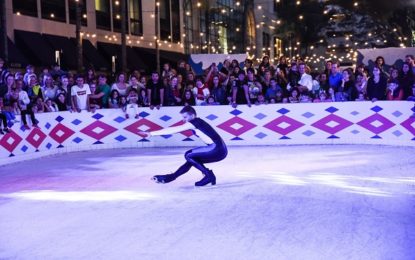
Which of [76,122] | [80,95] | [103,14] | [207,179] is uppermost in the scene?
[103,14]

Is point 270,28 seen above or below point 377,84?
above

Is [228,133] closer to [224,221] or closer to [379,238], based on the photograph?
[224,221]

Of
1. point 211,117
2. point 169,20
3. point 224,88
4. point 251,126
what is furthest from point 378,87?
point 169,20

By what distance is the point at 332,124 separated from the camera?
1437 cm

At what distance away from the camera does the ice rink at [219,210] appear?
579 centimetres

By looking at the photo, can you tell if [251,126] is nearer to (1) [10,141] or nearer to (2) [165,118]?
(2) [165,118]

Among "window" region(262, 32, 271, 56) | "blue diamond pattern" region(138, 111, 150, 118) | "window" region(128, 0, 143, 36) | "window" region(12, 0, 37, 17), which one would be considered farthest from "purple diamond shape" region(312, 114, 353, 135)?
"window" region(262, 32, 271, 56)

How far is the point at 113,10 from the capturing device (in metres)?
30.9

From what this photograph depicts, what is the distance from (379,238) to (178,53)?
3198cm

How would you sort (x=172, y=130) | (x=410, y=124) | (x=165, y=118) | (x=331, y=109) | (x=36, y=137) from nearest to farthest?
(x=172, y=130)
(x=36, y=137)
(x=410, y=124)
(x=331, y=109)
(x=165, y=118)

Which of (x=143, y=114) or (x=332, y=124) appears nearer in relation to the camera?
(x=332, y=124)

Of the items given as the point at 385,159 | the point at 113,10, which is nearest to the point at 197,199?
the point at 385,159

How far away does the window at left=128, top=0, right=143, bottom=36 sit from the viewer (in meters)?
32.8

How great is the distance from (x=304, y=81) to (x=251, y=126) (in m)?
1.83
